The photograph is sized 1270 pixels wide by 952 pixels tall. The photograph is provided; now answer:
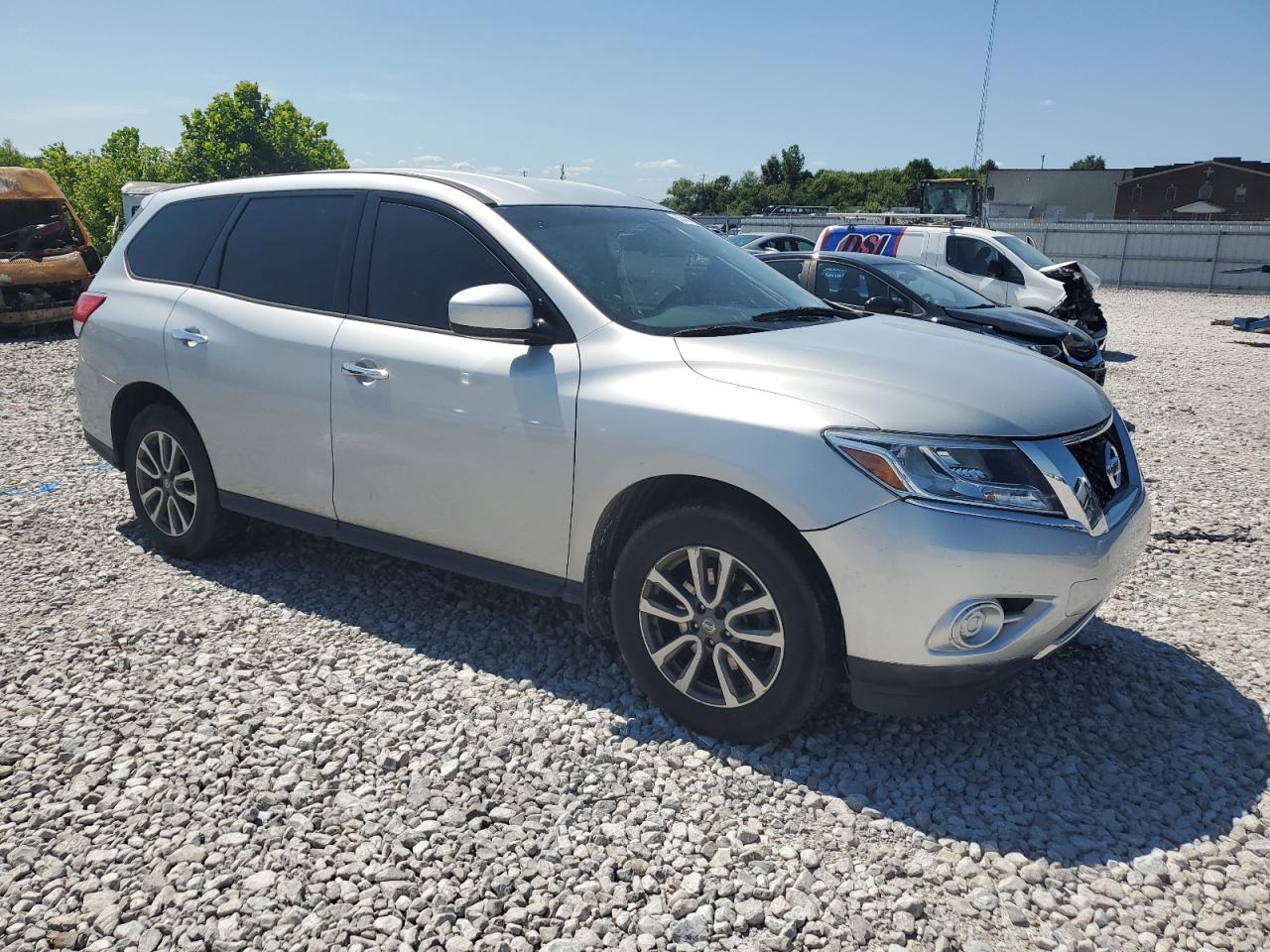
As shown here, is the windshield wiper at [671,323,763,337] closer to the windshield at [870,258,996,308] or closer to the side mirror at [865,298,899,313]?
the side mirror at [865,298,899,313]

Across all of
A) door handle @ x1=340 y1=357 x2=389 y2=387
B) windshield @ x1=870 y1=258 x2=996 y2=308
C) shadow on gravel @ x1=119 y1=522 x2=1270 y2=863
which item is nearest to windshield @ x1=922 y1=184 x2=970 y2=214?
windshield @ x1=870 y1=258 x2=996 y2=308

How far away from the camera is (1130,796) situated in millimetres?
3062

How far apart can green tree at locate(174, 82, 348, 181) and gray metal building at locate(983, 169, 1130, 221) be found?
138 ft

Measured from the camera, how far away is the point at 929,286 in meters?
9.85

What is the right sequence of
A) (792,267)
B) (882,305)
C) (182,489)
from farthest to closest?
(792,267) → (882,305) → (182,489)

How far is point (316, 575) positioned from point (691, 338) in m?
2.54

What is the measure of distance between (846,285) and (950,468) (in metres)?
7.25

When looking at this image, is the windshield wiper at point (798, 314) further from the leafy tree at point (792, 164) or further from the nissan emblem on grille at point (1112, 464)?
the leafy tree at point (792, 164)

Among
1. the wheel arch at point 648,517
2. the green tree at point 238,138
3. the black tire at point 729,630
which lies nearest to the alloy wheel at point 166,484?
the wheel arch at point 648,517

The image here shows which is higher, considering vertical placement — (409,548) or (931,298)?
(931,298)

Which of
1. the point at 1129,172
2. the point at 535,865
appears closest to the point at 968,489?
the point at 535,865

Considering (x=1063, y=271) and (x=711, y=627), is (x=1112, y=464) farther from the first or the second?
(x=1063, y=271)

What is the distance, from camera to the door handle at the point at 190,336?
4477mm

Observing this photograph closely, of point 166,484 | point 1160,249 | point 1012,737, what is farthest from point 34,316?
point 1160,249
